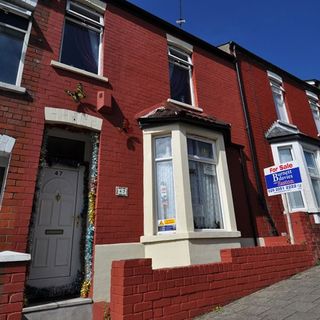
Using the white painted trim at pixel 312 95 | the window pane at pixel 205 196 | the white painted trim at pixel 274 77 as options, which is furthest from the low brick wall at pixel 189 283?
the white painted trim at pixel 312 95

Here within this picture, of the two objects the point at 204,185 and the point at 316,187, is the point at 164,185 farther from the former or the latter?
the point at 316,187

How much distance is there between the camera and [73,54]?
6.20 metres

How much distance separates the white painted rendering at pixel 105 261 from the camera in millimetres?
4688

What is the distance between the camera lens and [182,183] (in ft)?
18.2

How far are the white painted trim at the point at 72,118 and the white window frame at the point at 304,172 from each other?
5356 mm

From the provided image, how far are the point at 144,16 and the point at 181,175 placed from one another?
461 cm

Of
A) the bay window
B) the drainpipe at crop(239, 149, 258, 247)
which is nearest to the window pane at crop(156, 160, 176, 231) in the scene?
the bay window

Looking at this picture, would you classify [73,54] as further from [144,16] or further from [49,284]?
[49,284]

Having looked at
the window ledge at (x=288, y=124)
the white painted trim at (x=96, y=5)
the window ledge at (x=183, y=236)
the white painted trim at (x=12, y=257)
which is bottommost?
the white painted trim at (x=12, y=257)

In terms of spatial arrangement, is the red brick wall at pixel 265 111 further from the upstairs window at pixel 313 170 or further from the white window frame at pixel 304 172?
the upstairs window at pixel 313 170

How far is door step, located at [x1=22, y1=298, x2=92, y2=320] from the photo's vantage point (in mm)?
3948

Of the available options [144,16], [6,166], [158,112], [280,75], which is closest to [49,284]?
[6,166]

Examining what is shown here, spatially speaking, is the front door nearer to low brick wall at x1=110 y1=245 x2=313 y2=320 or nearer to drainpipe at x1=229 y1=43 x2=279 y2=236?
low brick wall at x1=110 y1=245 x2=313 y2=320

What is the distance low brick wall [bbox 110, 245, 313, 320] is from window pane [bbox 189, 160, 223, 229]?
1.07 metres
